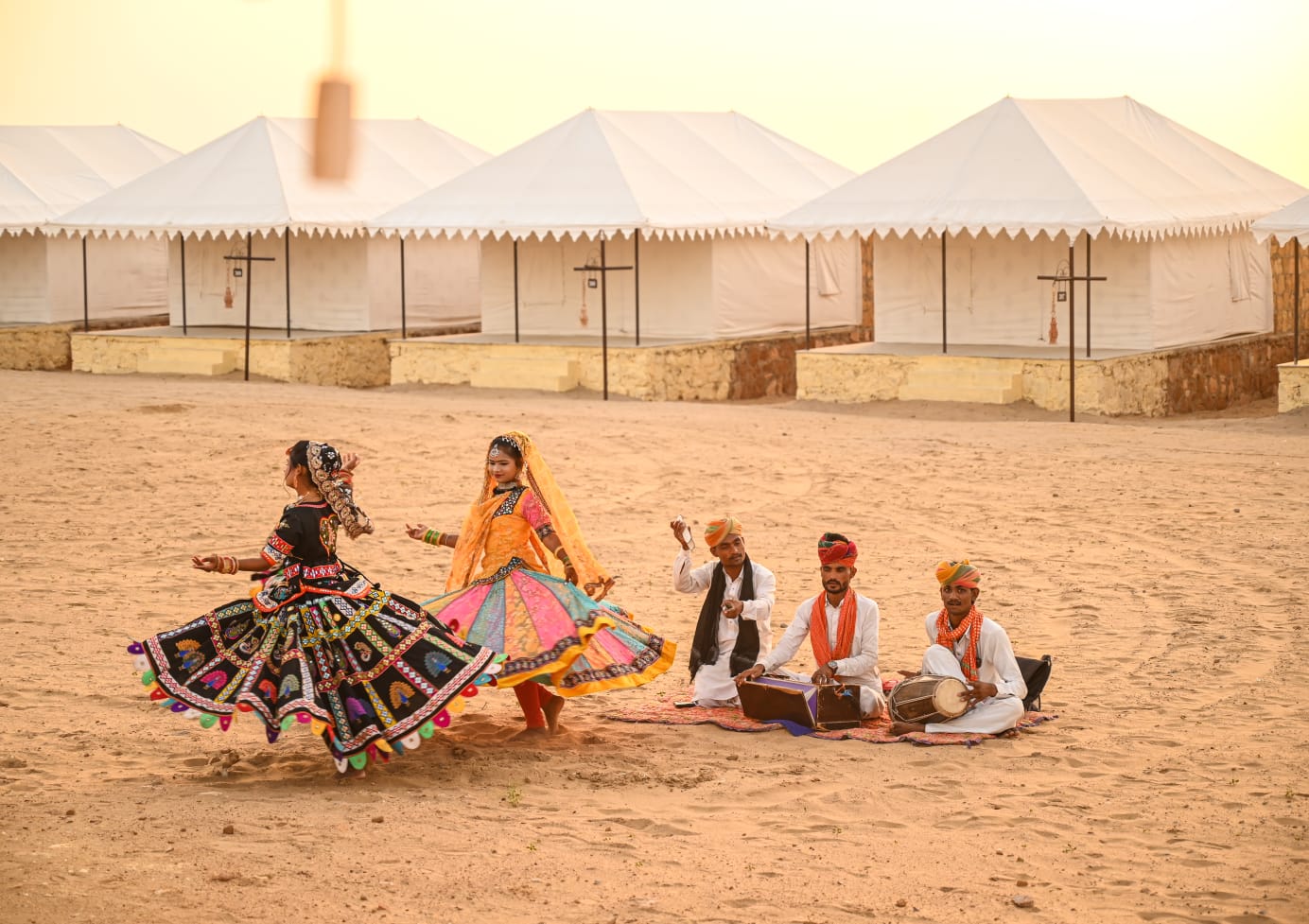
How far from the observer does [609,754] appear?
23.1ft

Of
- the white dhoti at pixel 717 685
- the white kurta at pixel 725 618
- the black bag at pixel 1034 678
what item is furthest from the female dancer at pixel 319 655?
the black bag at pixel 1034 678

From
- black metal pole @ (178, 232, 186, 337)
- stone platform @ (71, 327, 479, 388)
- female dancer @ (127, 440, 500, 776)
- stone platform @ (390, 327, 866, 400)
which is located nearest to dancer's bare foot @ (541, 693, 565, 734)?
female dancer @ (127, 440, 500, 776)

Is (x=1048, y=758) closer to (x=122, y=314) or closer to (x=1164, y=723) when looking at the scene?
(x=1164, y=723)

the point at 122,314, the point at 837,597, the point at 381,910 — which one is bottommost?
the point at 381,910

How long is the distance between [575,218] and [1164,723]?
1491 centimetres

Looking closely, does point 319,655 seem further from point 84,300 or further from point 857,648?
point 84,300

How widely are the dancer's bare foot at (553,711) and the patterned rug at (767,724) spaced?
0.41m

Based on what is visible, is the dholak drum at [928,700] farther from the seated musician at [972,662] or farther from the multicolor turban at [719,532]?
the multicolor turban at [719,532]

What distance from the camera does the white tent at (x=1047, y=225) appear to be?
19.5 m

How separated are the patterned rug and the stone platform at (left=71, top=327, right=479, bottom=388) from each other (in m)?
16.5

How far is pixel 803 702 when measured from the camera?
7297 mm

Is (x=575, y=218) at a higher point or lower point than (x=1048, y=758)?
higher

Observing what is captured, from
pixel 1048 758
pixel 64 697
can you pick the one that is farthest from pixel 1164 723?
pixel 64 697

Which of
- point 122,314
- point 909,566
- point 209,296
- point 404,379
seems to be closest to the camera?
point 909,566
